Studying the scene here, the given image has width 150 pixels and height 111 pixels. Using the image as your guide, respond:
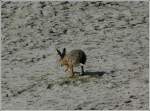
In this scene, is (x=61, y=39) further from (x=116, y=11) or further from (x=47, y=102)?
(x=47, y=102)

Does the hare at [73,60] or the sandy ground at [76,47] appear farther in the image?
the hare at [73,60]

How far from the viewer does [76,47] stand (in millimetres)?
16375

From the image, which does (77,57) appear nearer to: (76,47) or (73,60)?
(73,60)

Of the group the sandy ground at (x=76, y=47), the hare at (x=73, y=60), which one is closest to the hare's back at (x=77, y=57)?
the hare at (x=73, y=60)

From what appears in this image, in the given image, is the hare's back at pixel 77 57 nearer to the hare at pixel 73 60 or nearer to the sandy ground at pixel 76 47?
the hare at pixel 73 60

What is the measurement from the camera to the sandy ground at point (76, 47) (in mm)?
13102

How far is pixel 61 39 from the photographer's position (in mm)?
16828

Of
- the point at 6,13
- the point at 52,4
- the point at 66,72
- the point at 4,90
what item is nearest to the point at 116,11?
the point at 52,4

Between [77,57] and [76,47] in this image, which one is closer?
[77,57]

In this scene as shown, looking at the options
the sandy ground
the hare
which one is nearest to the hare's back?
the hare

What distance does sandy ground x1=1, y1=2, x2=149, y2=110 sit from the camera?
43.0 feet

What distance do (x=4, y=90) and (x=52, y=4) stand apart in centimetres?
566

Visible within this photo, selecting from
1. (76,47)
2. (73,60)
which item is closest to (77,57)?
(73,60)

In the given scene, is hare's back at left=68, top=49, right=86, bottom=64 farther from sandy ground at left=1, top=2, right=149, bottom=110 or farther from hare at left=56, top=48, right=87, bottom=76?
sandy ground at left=1, top=2, right=149, bottom=110
